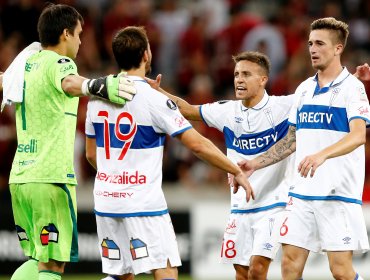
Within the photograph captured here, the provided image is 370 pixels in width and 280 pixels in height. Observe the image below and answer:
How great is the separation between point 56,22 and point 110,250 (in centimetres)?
188

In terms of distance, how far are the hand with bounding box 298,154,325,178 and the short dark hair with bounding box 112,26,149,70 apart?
58.9 inches

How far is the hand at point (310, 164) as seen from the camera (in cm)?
755

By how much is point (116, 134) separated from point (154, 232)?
32.1 inches

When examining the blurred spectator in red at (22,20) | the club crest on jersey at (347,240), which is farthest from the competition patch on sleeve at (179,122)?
the blurred spectator in red at (22,20)

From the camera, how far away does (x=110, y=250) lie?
7.96m

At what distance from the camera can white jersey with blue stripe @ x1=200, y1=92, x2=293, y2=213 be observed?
8.88 metres

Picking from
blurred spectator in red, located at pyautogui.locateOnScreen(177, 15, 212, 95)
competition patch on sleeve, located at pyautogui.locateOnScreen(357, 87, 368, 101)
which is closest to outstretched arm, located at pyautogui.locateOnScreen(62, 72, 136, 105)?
competition patch on sleeve, located at pyautogui.locateOnScreen(357, 87, 368, 101)

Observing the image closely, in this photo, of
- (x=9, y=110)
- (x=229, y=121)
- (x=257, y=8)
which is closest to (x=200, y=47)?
(x=257, y=8)

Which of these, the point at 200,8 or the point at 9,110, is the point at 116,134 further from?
the point at 200,8

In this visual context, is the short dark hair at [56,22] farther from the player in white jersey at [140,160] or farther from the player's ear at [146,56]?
the player's ear at [146,56]

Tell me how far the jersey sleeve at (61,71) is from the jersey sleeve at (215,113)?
1.82 metres

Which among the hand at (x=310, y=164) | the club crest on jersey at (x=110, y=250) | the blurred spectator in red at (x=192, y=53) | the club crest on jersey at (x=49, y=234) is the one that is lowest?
the club crest on jersey at (x=110, y=250)

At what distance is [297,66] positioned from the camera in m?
15.8

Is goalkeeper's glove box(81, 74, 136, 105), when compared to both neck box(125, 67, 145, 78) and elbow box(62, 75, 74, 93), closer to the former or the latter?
elbow box(62, 75, 74, 93)
